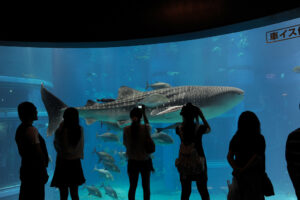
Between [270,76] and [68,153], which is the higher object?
[270,76]

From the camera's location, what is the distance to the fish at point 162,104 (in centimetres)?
380

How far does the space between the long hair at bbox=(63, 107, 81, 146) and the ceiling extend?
2.57m

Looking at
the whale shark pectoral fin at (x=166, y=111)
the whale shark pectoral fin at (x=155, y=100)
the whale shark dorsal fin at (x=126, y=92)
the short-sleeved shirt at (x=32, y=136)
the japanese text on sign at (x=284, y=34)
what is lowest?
the short-sleeved shirt at (x=32, y=136)

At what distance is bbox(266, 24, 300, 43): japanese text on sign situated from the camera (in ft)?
12.4

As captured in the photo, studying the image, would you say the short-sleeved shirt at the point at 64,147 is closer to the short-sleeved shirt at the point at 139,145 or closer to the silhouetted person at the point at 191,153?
the short-sleeved shirt at the point at 139,145

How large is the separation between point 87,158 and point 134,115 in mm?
33833

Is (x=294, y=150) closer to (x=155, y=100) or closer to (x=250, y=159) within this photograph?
(x=250, y=159)

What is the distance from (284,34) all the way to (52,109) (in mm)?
4569

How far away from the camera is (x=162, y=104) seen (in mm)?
4020

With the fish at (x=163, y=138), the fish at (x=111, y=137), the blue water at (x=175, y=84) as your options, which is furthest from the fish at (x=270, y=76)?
the fish at (x=111, y=137)

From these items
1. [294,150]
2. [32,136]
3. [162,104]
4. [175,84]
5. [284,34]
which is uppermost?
[175,84]

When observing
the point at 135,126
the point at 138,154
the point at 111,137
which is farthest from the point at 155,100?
the point at 111,137

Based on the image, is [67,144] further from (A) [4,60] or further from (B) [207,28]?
(A) [4,60]

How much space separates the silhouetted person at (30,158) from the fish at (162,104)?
1.69 meters
